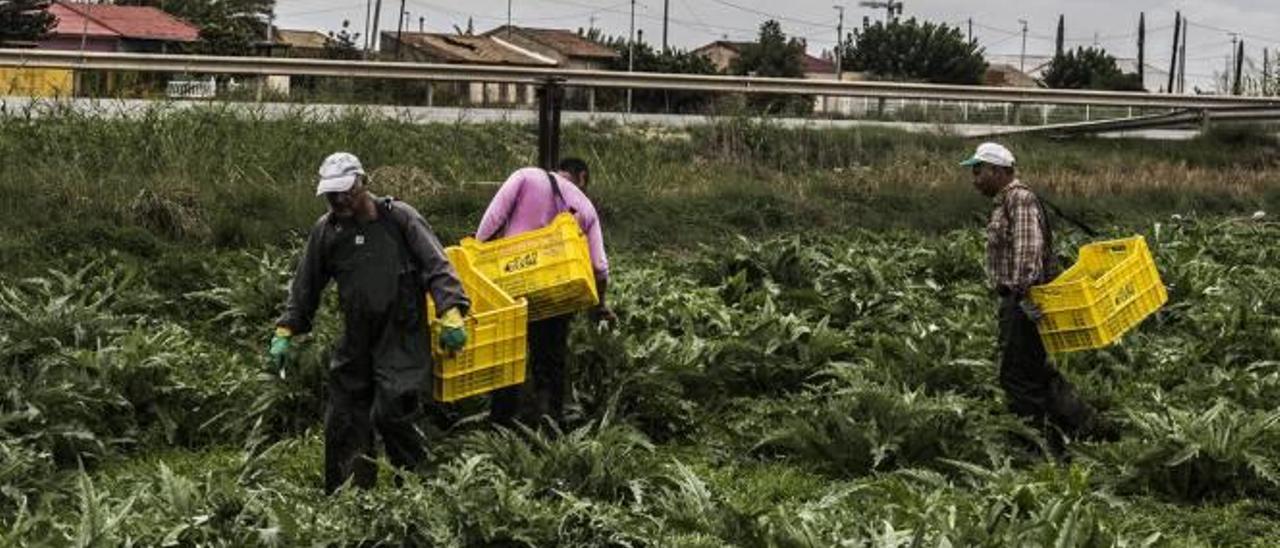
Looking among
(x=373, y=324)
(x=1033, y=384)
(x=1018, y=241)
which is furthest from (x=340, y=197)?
(x=1033, y=384)

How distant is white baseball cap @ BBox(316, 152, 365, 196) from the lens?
22.3 feet

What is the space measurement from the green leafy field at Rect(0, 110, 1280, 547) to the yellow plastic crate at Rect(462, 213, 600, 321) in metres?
0.68

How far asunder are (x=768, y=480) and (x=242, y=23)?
7116 cm

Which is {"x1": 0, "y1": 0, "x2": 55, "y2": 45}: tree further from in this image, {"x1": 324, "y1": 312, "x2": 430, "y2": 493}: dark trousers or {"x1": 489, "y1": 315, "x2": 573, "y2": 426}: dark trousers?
{"x1": 324, "y1": 312, "x2": 430, "y2": 493}: dark trousers

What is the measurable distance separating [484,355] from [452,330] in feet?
1.29

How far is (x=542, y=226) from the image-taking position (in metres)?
8.38

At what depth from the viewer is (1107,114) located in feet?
155

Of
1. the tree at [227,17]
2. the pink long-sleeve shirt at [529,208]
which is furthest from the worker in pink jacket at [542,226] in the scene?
the tree at [227,17]

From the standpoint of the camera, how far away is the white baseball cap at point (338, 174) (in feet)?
22.3

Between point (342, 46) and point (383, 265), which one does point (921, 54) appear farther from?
point (383, 265)

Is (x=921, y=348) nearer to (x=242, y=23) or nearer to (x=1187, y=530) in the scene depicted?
(x=1187, y=530)

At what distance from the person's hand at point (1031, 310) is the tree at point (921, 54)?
213 feet

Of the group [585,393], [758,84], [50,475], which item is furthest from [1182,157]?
[50,475]

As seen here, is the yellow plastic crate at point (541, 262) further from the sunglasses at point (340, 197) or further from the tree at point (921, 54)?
the tree at point (921, 54)
